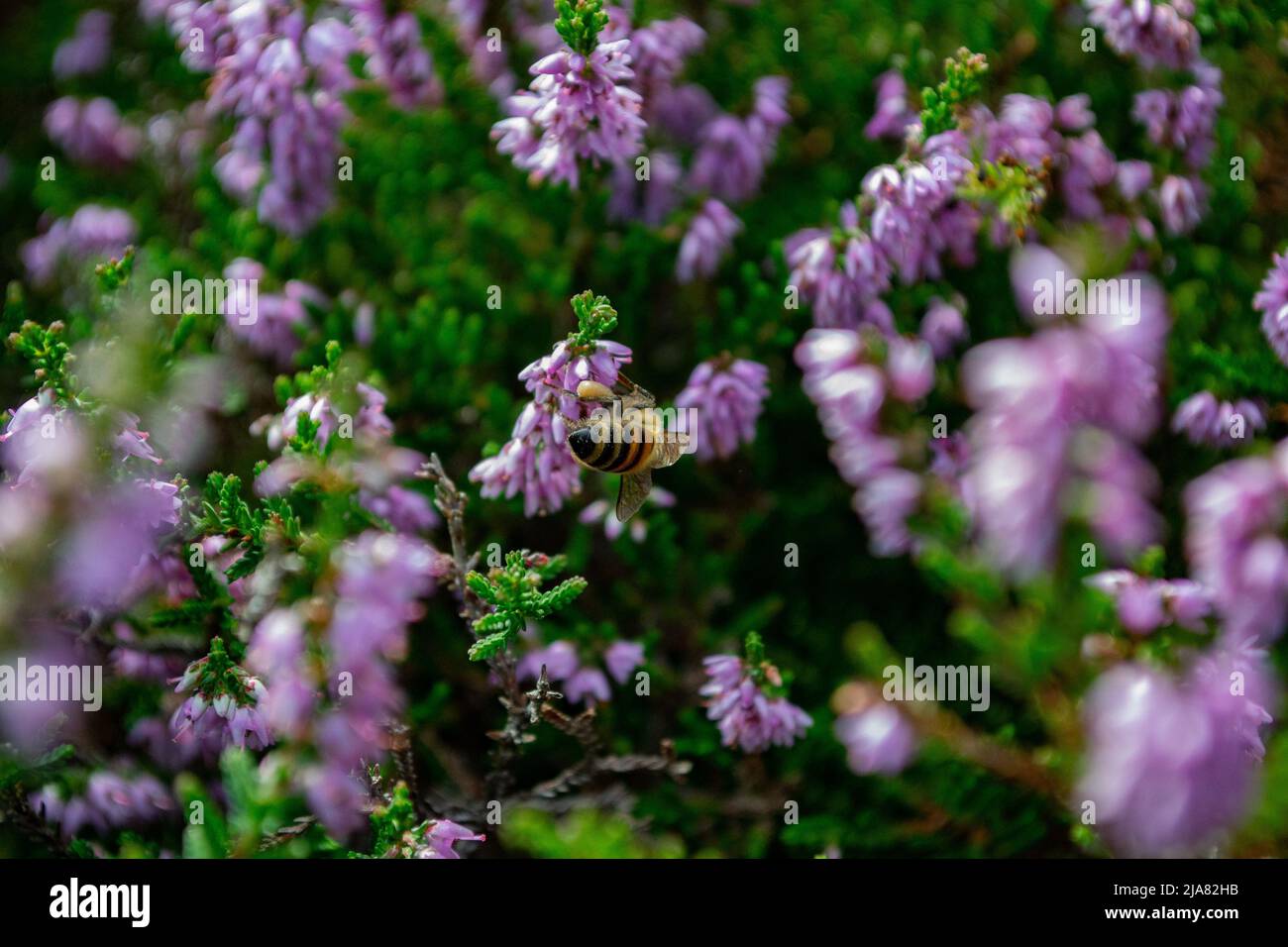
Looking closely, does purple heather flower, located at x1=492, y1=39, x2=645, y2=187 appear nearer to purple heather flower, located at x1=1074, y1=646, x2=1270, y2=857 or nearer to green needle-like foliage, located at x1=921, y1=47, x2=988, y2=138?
green needle-like foliage, located at x1=921, y1=47, x2=988, y2=138

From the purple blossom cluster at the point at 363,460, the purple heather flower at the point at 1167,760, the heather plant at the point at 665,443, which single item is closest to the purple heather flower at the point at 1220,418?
the heather plant at the point at 665,443

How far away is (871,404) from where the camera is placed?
1924 mm

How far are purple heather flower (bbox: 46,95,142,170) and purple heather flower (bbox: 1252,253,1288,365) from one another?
307cm

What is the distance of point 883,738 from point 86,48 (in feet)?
10.6

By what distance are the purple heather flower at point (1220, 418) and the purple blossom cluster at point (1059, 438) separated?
863 millimetres

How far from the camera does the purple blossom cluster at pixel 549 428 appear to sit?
1711mm

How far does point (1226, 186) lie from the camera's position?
7.48ft

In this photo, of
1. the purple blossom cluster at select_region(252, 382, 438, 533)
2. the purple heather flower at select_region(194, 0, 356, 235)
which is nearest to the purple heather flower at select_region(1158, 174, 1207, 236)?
the purple blossom cluster at select_region(252, 382, 438, 533)

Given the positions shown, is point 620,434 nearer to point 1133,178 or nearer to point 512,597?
point 512,597

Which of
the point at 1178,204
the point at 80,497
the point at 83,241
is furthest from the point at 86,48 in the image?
the point at 1178,204

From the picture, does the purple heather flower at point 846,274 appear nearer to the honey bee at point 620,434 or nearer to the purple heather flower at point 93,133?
the honey bee at point 620,434

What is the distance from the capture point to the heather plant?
140 centimetres
